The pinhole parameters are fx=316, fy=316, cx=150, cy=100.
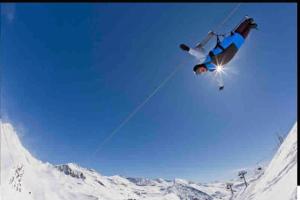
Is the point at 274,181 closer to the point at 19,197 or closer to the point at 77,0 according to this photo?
the point at 77,0

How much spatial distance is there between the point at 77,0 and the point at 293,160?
16.2 m

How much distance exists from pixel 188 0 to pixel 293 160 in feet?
47.5

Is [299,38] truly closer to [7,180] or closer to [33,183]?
[7,180]

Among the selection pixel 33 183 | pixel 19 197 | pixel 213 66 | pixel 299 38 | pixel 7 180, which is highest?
pixel 33 183

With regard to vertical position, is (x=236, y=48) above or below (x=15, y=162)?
below

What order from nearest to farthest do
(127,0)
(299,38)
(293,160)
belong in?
(299,38)
(127,0)
(293,160)

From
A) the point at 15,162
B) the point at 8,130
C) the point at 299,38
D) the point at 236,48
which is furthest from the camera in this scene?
the point at 8,130

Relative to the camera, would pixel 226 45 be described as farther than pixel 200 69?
No

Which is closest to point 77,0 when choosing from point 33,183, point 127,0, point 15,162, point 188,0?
point 127,0

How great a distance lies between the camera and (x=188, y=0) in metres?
8.30

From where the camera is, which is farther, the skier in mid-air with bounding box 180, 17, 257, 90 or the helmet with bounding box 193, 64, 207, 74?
the helmet with bounding box 193, 64, 207, 74

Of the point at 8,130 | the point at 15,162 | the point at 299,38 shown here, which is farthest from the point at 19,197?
the point at 299,38

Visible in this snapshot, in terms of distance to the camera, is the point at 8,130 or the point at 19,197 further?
the point at 8,130

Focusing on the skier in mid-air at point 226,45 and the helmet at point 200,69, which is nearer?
the skier in mid-air at point 226,45
